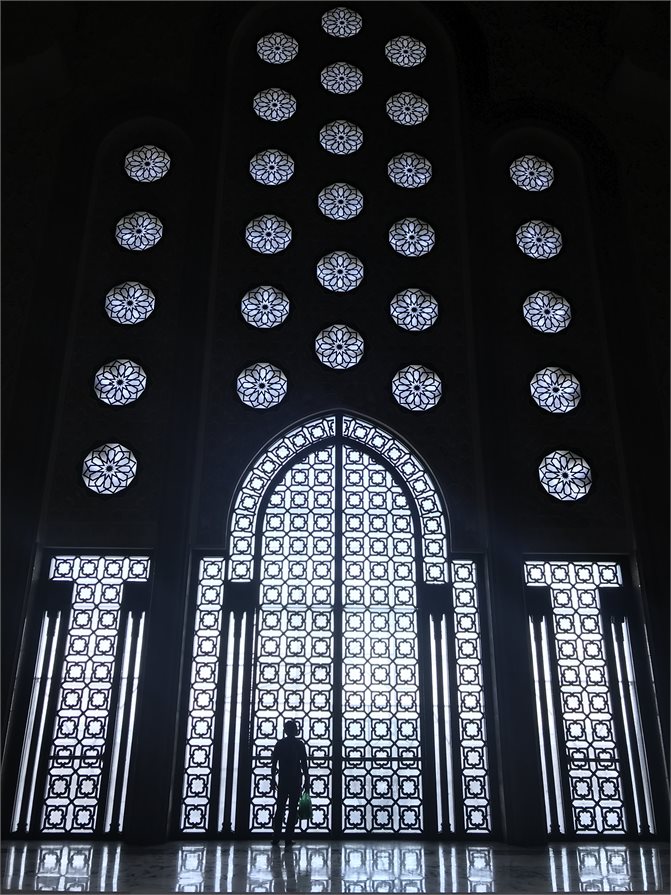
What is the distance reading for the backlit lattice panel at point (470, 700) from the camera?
5.99 metres

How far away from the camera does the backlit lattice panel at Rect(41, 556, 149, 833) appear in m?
5.94

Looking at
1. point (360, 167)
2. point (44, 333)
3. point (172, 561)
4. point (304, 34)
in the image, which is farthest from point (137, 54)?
point (172, 561)

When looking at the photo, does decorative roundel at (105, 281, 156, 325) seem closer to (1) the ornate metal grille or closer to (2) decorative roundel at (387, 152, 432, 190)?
(1) the ornate metal grille

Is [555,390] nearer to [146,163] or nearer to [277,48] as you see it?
[146,163]

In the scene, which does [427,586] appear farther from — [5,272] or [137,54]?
[137,54]

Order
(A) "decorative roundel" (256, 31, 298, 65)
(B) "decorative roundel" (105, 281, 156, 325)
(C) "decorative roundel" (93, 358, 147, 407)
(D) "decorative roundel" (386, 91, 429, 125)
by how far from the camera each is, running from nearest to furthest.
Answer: (C) "decorative roundel" (93, 358, 147, 407), (B) "decorative roundel" (105, 281, 156, 325), (D) "decorative roundel" (386, 91, 429, 125), (A) "decorative roundel" (256, 31, 298, 65)

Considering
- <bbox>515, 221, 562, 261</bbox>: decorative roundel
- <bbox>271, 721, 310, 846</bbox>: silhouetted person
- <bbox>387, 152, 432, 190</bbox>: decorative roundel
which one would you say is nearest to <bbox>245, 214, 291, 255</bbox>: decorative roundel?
<bbox>387, 152, 432, 190</bbox>: decorative roundel

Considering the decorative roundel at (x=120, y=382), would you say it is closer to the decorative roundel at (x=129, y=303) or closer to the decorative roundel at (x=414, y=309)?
the decorative roundel at (x=129, y=303)

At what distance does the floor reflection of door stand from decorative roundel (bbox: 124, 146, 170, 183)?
135 inches

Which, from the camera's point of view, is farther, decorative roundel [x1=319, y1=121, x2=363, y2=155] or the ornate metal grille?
decorative roundel [x1=319, y1=121, x2=363, y2=155]

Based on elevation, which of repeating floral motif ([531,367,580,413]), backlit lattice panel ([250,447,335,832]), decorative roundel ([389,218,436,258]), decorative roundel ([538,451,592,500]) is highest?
decorative roundel ([389,218,436,258])

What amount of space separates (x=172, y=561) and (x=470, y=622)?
243 cm

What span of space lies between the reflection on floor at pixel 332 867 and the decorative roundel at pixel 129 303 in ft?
14.3

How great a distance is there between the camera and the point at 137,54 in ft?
27.9
